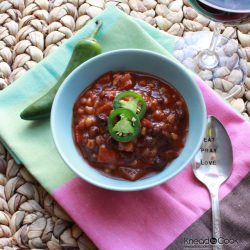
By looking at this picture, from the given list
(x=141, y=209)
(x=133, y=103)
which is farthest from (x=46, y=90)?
(x=141, y=209)

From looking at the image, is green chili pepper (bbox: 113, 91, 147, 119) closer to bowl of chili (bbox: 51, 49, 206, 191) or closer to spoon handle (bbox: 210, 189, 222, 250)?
bowl of chili (bbox: 51, 49, 206, 191)

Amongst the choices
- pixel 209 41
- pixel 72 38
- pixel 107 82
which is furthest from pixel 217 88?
pixel 72 38

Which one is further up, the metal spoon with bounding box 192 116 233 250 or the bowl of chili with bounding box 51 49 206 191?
the bowl of chili with bounding box 51 49 206 191

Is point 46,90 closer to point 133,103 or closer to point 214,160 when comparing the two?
point 133,103

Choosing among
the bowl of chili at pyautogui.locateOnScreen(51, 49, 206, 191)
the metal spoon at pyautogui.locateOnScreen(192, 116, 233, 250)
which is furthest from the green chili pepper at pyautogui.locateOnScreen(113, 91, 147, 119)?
the metal spoon at pyautogui.locateOnScreen(192, 116, 233, 250)

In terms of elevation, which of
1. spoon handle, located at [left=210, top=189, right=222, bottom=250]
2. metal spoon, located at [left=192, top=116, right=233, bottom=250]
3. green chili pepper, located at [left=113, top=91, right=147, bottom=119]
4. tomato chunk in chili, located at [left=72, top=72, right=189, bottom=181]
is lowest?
spoon handle, located at [left=210, top=189, right=222, bottom=250]

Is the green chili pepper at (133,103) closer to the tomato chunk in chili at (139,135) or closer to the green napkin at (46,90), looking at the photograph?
the tomato chunk in chili at (139,135)
